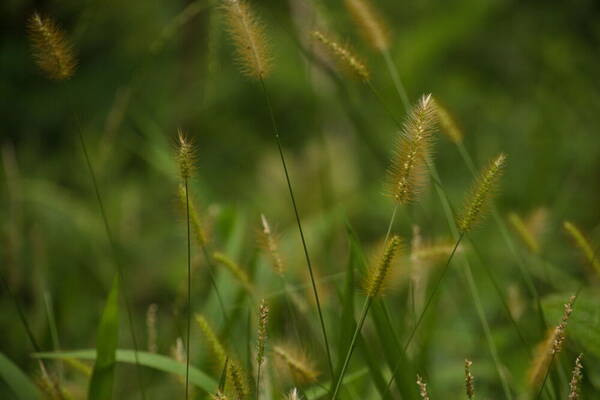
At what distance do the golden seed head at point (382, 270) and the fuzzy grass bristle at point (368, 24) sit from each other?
21.7 inches

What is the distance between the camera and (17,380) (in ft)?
4.40

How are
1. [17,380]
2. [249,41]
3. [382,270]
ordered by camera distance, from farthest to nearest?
[17,380] < [249,41] < [382,270]

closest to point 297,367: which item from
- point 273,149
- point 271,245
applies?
point 271,245

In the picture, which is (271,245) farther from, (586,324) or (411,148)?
(586,324)

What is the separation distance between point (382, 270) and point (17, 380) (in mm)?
732

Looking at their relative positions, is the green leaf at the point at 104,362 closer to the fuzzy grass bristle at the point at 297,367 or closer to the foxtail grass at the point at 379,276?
the fuzzy grass bristle at the point at 297,367

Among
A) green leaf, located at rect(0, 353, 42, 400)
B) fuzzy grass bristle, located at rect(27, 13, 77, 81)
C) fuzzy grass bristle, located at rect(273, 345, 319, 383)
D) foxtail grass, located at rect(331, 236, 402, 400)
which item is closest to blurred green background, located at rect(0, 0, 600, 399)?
green leaf, located at rect(0, 353, 42, 400)

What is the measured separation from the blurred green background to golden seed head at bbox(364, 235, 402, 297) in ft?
1.67

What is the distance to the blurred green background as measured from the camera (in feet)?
7.07

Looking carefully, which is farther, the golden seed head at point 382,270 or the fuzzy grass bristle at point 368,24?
the fuzzy grass bristle at point 368,24

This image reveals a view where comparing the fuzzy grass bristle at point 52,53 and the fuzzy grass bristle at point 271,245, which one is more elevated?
the fuzzy grass bristle at point 52,53

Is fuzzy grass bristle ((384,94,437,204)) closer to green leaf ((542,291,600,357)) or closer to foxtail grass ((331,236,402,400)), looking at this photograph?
foxtail grass ((331,236,402,400))

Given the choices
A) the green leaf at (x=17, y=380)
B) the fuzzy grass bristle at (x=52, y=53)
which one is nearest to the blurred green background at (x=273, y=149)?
the green leaf at (x=17, y=380)

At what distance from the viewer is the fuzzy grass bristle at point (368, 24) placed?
1397 mm
